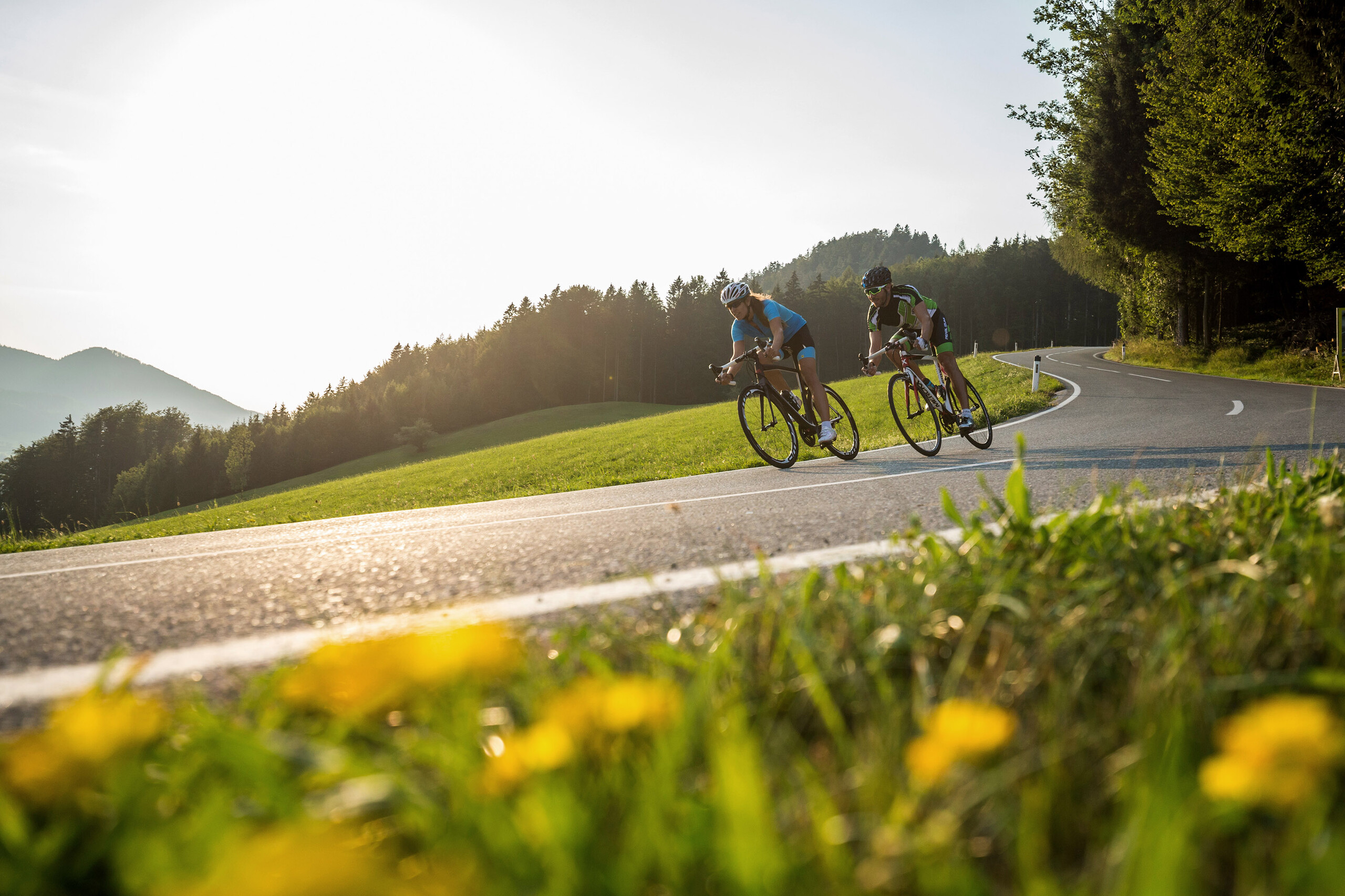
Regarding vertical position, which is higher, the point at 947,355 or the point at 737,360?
the point at 737,360

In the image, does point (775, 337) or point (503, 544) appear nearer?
point (503, 544)

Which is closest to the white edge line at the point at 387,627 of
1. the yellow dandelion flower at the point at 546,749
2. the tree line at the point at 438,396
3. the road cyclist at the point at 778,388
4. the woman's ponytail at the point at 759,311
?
the yellow dandelion flower at the point at 546,749

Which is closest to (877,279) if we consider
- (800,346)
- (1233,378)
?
(800,346)

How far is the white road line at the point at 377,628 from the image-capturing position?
2000mm

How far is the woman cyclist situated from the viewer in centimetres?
802

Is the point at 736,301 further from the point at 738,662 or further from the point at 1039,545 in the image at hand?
the point at 738,662

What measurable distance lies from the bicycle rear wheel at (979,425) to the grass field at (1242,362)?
49.2 ft

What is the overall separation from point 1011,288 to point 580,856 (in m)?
122

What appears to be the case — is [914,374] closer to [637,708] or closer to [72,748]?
[637,708]

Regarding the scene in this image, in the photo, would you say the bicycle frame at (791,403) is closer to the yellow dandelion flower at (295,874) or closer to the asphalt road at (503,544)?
the asphalt road at (503,544)

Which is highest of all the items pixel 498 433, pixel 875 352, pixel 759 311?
pixel 759 311

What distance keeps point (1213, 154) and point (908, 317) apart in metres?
17.5

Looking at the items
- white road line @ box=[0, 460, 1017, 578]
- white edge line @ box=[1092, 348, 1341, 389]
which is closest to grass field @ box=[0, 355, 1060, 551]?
white road line @ box=[0, 460, 1017, 578]

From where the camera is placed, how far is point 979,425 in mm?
9062
